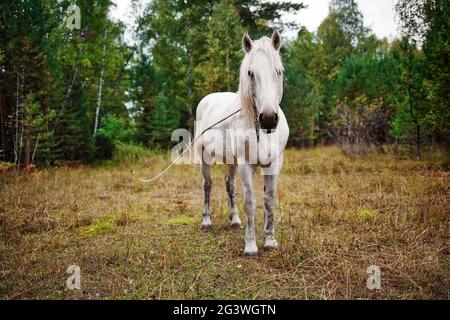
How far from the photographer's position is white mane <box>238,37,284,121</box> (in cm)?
288

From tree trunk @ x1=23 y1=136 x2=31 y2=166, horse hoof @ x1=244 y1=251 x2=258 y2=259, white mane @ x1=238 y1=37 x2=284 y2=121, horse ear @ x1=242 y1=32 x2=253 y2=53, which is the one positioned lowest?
horse hoof @ x1=244 y1=251 x2=258 y2=259

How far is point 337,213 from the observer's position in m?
4.55

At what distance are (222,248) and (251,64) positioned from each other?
2.02 metres

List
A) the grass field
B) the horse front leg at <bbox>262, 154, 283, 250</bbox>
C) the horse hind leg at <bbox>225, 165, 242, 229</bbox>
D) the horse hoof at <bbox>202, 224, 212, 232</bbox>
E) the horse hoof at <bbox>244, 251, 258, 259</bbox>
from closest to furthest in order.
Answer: the grass field, the horse hoof at <bbox>244, 251, 258, 259</bbox>, the horse front leg at <bbox>262, 154, 283, 250</bbox>, the horse hoof at <bbox>202, 224, 212, 232</bbox>, the horse hind leg at <bbox>225, 165, 242, 229</bbox>

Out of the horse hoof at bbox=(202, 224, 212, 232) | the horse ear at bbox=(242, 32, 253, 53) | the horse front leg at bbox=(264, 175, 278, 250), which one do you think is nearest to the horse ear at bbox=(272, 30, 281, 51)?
the horse ear at bbox=(242, 32, 253, 53)

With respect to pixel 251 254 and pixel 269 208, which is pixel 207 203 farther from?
pixel 251 254

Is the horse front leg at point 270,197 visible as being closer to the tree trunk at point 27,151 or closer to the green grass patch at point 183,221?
the green grass patch at point 183,221

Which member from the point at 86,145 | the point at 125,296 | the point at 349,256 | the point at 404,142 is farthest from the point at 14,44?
the point at 404,142

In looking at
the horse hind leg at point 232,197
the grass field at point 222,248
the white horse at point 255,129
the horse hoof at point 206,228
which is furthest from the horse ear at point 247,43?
the horse hoof at point 206,228

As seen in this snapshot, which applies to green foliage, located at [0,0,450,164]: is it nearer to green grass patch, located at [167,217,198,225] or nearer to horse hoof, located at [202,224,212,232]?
green grass patch, located at [167,217,198,225]

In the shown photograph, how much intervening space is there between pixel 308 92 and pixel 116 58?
11.0 m

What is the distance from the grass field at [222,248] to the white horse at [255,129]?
0.52m

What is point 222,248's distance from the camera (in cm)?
354

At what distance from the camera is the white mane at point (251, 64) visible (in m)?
2.88
